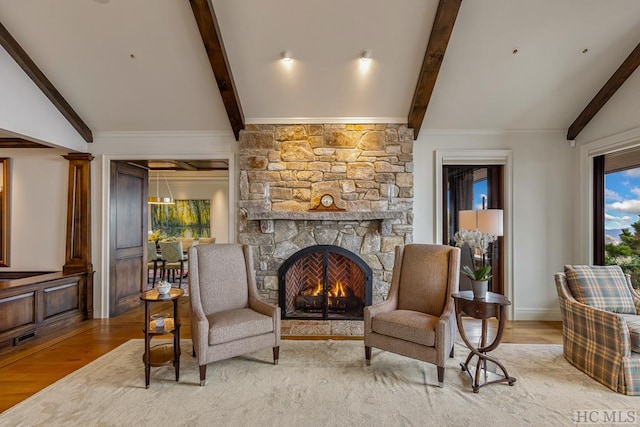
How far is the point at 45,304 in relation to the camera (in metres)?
3.88

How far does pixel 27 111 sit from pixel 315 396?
14.0 feet

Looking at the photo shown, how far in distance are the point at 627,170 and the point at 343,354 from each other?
156 inches

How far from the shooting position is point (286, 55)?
351 centimetres

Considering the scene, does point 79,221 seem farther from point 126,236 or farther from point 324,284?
point 324,284

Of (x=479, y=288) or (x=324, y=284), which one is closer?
(x=479, y=288)

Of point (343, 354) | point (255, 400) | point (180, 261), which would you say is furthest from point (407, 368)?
point (180, 261)

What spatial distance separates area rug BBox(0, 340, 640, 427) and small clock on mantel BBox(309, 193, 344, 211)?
1754mm

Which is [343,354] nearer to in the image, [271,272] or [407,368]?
[407,368]

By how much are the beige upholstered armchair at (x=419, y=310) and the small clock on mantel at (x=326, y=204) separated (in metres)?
1.12

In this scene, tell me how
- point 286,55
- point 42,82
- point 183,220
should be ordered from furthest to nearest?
1. point 183,220
2. point 42,82
3. point 286,55

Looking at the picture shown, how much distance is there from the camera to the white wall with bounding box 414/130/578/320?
14.4 ft

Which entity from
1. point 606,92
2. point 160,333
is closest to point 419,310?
point 160,333

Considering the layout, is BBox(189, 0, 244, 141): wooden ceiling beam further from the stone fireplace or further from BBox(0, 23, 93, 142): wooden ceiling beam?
BBox(0, 23, 93, 142): wooden ceiling beam

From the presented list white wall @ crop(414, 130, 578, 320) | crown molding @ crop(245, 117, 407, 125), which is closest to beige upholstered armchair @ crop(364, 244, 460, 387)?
white wall @ crop(414, 130, 578, 320)
